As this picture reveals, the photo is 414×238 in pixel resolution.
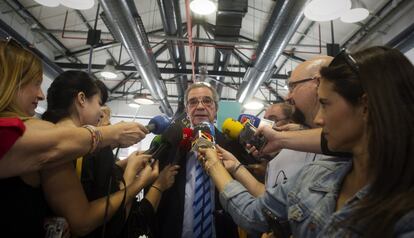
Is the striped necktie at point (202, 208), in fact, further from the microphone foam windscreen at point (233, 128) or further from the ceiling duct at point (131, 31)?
the ceiling duct at point (131, 31)

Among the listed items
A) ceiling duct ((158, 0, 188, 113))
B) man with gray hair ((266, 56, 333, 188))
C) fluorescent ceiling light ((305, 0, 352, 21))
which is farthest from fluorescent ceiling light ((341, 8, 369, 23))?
ceiling duct ((158, 0, 188, 113))

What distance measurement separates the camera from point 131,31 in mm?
3916

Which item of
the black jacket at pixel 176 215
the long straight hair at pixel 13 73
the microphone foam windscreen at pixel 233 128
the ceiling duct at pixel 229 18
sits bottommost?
the black jacket at pixel 176 215

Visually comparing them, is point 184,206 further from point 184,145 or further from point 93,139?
point 93,139

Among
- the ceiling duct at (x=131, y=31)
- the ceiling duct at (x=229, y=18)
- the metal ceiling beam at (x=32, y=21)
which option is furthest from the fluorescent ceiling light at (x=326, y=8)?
the metal ceiling beam at (x=32, y=21)

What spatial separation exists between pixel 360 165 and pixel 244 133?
0.80 metres

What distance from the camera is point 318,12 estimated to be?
318cm

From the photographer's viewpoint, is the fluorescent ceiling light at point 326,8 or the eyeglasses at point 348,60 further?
the fluorescent ceiling light at point 326,8

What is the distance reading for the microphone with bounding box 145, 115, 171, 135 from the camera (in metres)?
1.70

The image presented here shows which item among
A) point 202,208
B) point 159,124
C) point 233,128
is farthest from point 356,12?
point 202,208

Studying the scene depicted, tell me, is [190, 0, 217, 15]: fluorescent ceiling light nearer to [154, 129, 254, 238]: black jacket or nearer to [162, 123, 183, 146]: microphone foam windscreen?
[162, 123, 183, 146]: microphone foam windscreen

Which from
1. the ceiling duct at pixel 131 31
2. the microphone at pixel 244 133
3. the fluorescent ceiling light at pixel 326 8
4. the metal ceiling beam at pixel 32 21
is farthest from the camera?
the metal ceiling beam at pixel 32 21

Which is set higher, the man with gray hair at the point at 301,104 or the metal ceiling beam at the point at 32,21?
the metal ceiling beam at the point at 32,21

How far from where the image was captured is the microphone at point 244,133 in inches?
60.7
